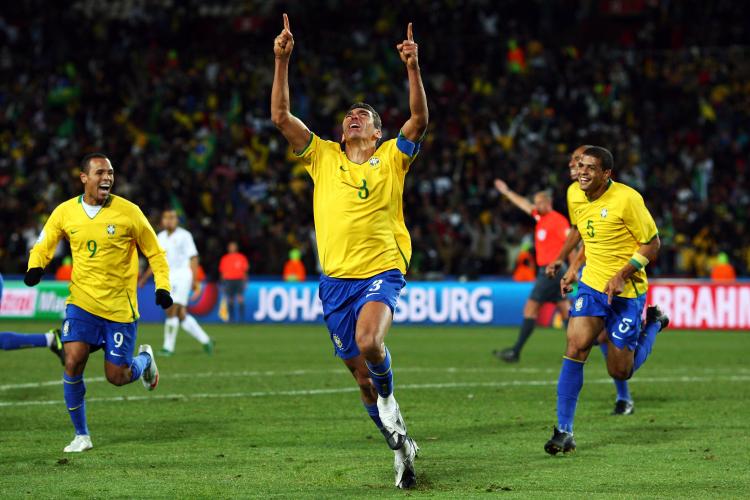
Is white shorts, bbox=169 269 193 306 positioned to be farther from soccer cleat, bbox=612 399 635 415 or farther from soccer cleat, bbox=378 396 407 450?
soccer cleat, bbox=378 396 407 450

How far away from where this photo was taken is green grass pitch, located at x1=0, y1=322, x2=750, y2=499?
768cm

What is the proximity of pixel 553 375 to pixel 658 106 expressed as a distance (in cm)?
1896

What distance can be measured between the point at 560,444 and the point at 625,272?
5.09ft

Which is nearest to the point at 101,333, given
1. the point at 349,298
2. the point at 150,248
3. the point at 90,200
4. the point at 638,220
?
the point at 150,248

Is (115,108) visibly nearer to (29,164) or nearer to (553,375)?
Result: (29,164)

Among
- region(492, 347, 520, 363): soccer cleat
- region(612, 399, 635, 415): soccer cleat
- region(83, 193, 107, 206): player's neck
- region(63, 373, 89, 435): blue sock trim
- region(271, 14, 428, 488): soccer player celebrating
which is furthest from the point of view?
region(492, 347, 520, 363): soccer cleat

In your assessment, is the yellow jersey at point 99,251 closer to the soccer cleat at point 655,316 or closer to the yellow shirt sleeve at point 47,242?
the yellow shirt sleeve at point 47,242

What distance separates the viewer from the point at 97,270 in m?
9.73

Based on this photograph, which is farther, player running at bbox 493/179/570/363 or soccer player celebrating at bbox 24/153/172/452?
player running at bbox 493/179/570/363

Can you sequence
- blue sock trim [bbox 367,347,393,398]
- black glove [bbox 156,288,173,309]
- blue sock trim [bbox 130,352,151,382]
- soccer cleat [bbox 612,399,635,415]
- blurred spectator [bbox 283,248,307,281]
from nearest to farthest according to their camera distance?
1. blue sock trim [bbox 367,347,393,398]
2. black glove [bbox 156,288,173,309]
3. blue sock trim [bbox 130,352,151,382]
4. soccer cleat [bbox 612,399,635,415]
5. blurred spectator [bbox 283,248,307,281]

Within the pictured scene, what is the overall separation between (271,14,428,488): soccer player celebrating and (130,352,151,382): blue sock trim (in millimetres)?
2527

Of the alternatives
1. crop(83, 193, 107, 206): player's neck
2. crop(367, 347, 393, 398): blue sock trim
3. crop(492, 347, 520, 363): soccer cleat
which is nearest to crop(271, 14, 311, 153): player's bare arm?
Answer: crop(367, 347, 393, 398): blue sock trim

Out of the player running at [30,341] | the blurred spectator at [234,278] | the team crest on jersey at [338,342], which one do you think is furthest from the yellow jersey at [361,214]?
the blurred spectator at [234,278]

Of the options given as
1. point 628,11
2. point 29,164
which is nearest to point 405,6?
point 628,11
